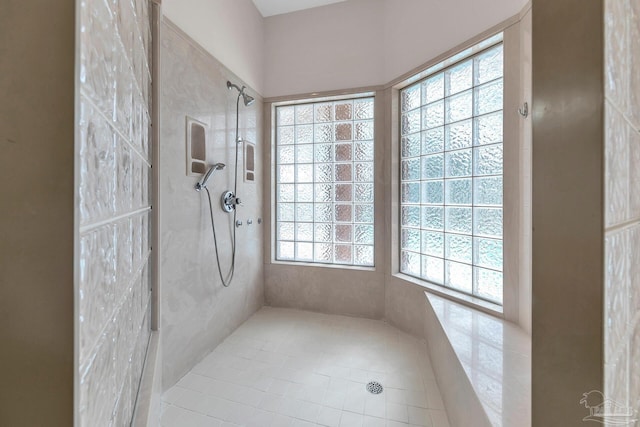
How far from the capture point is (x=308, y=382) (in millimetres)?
1539

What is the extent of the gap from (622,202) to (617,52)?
20 cm

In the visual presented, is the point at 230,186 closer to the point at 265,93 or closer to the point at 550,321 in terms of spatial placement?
the point at 265,93

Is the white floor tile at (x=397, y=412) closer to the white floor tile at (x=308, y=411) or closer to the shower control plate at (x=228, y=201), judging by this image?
the white floor tile at (x=308, y=411)

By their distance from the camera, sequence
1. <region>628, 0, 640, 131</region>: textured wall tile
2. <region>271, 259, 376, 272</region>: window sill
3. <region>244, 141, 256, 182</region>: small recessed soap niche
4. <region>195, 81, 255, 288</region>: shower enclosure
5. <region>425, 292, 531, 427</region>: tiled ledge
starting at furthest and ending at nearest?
<region>271, 259, 376, 272</region>: window sill, <region>244, 141, 256, 182</region>: small recessed soap niche, <region>195, 81, 255, 288</region>: shower enclosure, <region>425, 292, 531, 427</region>: tiled ledge, <region>628, 0, 640, 131</region>: textured wall tile

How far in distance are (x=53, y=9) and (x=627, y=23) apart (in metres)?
0.73

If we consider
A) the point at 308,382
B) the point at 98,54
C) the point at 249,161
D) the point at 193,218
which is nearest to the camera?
the point at 98,54

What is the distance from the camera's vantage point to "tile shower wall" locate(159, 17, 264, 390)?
4.86ft

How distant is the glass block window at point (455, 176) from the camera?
1.64 m

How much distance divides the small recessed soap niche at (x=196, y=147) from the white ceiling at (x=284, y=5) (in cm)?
152

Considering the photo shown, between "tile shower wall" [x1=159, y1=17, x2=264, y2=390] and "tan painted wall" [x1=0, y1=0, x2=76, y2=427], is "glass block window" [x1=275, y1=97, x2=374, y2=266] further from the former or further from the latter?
"tan painted wall" [x1=0, y1=0, x2=76, y2=427]

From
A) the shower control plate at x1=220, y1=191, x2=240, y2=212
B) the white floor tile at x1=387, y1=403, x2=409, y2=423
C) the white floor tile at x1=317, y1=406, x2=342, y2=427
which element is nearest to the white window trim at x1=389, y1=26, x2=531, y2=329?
the white floor tile at x1=387, y1=403, x2=409, y2=423

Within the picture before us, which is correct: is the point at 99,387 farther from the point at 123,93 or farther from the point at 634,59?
the point at 634,59

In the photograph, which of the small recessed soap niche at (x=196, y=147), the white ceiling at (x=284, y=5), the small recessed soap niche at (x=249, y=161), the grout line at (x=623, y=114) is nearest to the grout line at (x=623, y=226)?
the grout line at (x=623, y=114)

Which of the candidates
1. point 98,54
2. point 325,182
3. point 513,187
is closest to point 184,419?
point 98,54
